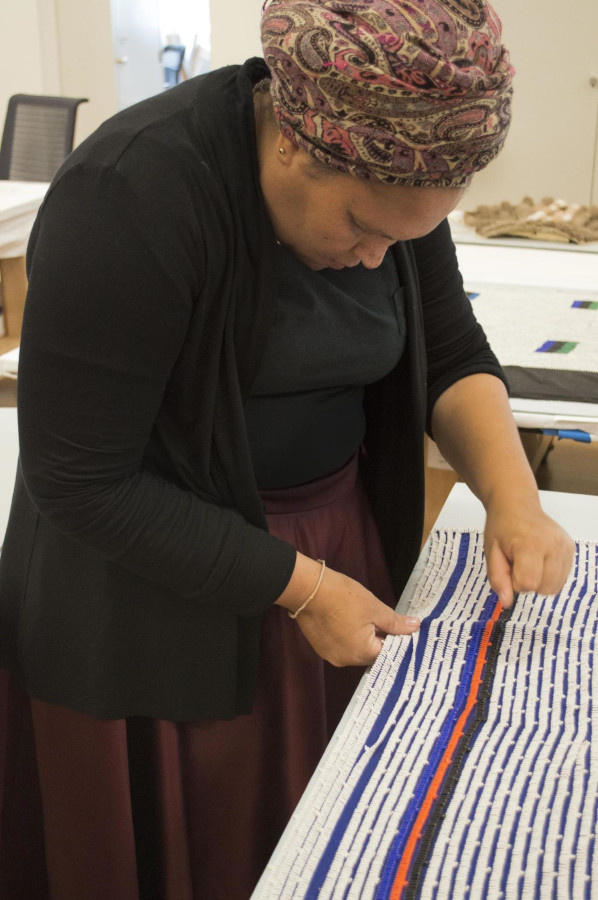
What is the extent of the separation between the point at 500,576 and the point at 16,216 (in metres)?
3.08

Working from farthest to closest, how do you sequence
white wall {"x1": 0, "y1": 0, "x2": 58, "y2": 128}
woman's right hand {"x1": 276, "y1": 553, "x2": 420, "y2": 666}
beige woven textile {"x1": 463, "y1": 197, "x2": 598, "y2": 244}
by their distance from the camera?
white wall {"x1": 0, "y1": 0, "x2": 58, "y2": 128}
beige woven textile {"x1": 463, "y1": 197, "x2": 598, "y2": 244}
woman's right hand {"x1": 276, "y1": 553, "x2": 420, "y2": 666}

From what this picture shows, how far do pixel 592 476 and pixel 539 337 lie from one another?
3.58 ft

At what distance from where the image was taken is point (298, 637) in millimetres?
1187

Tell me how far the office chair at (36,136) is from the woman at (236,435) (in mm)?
3504

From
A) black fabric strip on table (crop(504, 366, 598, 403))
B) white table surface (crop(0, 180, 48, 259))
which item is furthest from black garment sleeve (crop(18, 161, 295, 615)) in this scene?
white table surface (crop(0, 180, 48, 259))

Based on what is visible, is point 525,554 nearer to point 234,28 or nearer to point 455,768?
point 455,768

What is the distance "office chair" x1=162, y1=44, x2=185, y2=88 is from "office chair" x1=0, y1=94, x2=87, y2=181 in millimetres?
3936

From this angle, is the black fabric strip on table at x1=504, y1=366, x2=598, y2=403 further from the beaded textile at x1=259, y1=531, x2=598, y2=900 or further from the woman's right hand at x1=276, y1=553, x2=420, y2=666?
the woman's right hand at x1=276, y1=553, x2=420, y2=666

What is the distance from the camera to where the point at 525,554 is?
3.38 ft

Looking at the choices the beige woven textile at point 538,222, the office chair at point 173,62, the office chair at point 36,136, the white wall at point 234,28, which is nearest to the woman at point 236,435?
the beige woven textile at point 538,222

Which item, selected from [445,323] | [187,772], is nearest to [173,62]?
[445,323]

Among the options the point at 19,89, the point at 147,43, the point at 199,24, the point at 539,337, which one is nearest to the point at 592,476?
the point at 539,337

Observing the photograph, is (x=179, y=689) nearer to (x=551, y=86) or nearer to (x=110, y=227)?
(x=110, y=227)

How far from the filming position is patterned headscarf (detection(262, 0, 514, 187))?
2.42 ft
